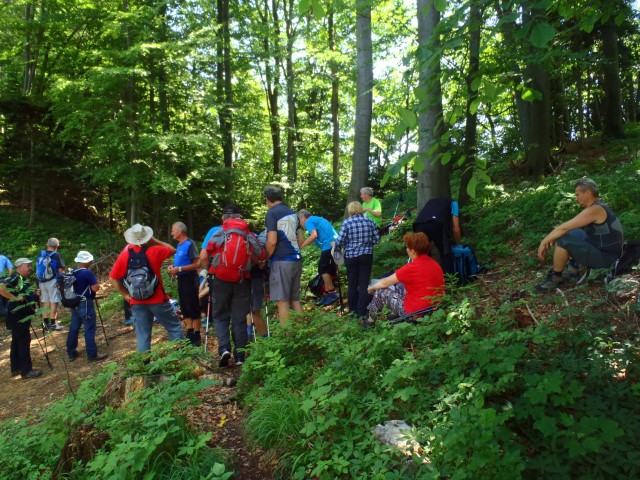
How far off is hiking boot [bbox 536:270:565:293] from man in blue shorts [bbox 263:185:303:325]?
9.54 feet

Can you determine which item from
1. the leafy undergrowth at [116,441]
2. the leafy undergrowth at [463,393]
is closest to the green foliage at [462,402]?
the leafy undergrowth at [463,393]

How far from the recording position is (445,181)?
7.07m

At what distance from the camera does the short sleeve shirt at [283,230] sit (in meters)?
5.36

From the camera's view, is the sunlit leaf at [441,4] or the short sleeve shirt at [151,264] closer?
the sunlit leaf at [441,4]

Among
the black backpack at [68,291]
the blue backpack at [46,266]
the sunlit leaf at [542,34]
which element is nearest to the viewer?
the sunlit leaf at [542,34]

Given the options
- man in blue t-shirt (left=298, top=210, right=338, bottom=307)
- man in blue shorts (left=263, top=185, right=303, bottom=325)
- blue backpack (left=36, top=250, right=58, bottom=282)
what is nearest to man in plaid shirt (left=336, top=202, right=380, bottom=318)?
man in blue t-shirt (left=298, top=210, right=338, bottom=307)

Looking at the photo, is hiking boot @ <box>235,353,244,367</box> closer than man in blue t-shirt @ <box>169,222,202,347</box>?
Yes

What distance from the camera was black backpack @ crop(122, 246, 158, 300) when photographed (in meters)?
5.13

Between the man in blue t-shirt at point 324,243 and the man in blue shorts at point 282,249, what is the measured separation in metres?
1.17

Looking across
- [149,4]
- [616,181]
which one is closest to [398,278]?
[616,181]

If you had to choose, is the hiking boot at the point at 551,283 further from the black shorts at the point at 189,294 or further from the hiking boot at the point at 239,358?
the black shorts at the point at 189,294

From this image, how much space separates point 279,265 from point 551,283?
10.7 ft

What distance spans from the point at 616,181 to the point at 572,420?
697 cm

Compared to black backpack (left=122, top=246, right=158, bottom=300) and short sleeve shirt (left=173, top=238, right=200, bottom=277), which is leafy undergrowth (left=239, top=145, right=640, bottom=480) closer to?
black backpack (left=122, top=246, right=158, bottom=300)
